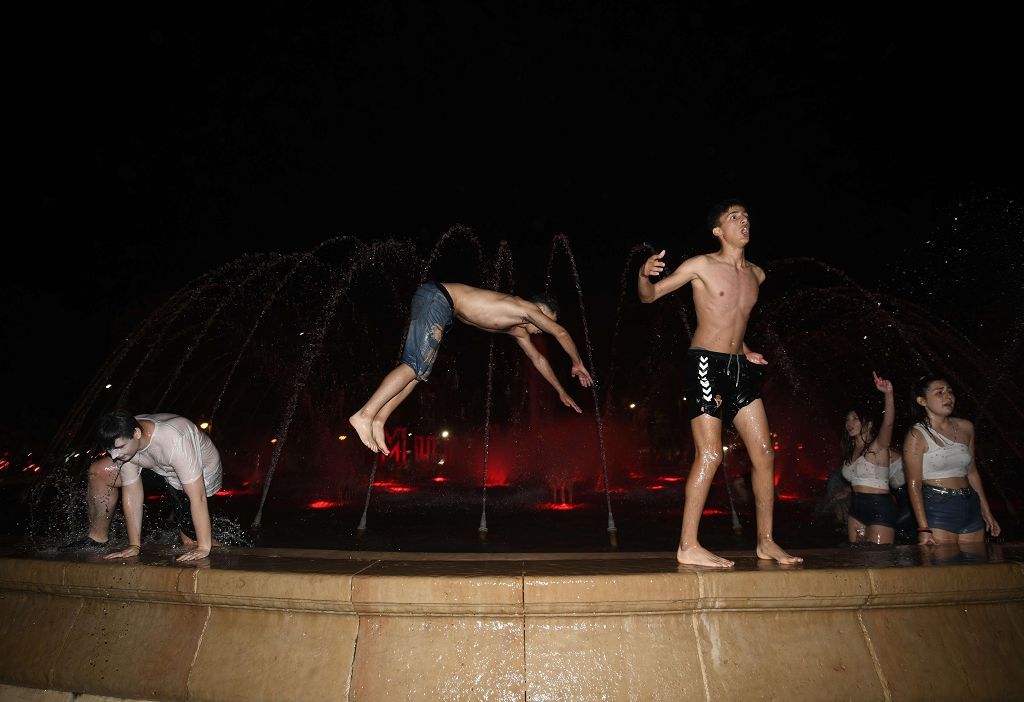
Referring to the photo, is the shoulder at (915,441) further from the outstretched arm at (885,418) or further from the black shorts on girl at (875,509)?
the black shorts on girl at (875,509)

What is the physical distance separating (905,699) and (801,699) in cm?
51

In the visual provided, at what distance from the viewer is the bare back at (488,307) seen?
468cm

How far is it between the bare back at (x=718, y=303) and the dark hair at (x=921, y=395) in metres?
→ 1.85

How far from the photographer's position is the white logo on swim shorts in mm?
3648

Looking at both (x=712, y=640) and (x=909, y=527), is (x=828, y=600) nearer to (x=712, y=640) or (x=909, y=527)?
(x=712, y=640)

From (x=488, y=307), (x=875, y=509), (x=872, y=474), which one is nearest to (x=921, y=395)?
(x=872, y=474)

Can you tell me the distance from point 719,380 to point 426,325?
220cm

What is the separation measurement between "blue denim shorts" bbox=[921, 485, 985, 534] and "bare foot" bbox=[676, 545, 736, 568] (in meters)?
2.10

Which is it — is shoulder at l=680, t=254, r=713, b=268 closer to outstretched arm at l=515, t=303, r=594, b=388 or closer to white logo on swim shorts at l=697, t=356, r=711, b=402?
white logo on swim shorts at l=697, t=356, r=711, b=402

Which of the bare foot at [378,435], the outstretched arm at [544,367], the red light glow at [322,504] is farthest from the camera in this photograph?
the red light glow at [322,504]

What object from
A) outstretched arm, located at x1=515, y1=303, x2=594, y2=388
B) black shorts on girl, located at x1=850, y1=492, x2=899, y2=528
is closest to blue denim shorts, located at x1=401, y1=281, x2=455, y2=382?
outstretched arm, located at x1=515, y1=303, x2=594, y2=388

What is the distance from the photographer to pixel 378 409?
448 centimetres

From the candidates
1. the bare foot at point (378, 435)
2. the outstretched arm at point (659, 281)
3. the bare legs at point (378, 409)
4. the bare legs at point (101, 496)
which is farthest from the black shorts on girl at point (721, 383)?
the bare legs at point (101, 496)

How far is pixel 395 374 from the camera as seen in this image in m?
4.44
